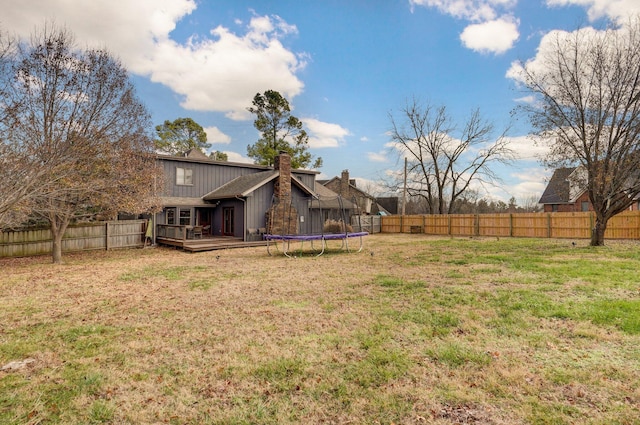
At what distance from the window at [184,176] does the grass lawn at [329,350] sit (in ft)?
37.3

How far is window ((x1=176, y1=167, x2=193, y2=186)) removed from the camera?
18516 mm

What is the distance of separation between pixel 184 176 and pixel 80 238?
6174 mm

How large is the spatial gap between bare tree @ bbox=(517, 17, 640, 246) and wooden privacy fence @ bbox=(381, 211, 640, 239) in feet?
18.0

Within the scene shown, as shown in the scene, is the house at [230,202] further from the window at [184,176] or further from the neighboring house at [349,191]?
the neighboring house at [349,191]

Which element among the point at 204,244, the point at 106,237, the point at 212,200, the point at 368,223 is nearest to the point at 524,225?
the point at 368,223

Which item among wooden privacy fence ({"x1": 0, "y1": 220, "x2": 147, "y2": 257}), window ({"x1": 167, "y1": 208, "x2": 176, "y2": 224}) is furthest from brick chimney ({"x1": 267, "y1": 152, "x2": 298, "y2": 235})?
wooden privacy fence ({"x1": 0, "y1": 220, "x2": 147, "y2": 257})

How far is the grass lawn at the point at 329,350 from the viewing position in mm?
2682

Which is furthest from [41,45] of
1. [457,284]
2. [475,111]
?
[475,111]

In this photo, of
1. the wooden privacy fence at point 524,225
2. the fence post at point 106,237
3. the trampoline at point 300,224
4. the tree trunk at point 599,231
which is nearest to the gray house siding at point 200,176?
the fence post at point 106,237

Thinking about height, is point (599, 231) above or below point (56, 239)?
above

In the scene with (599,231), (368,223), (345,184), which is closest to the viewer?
(599,231)

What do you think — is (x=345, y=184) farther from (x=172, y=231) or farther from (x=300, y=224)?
(x=172, y=231)

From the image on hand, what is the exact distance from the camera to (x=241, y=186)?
59.6ft

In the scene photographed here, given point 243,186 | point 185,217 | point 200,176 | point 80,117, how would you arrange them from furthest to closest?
point 200,176 → point 185,217 → point 243,186 → point 80,117
